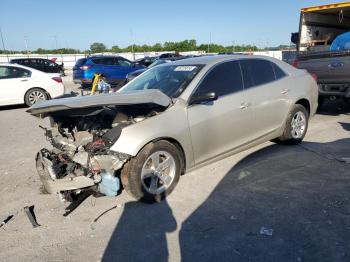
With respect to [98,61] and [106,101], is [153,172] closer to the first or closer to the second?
[106,101]

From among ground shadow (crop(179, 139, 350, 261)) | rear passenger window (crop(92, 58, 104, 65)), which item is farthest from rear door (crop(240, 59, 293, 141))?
rear passenger window (crop(92, 58, 104, 65))

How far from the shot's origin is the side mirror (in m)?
4.32

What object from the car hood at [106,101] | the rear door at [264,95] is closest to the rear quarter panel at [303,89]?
the rear door at [264,95]

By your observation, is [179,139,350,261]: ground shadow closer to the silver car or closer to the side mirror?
the silver car

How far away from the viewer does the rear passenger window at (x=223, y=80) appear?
15.2ft

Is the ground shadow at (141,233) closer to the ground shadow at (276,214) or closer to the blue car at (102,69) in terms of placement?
the ground shadow at (276,214)

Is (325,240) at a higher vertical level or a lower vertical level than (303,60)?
lower

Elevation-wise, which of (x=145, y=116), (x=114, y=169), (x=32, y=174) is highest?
(x=145, y=116)

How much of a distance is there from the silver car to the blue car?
12.1 metres

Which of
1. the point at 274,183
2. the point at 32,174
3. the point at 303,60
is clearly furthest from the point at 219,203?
the point at 303,60

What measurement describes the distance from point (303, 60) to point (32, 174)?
6.79 metres

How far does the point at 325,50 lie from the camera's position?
31.5 ft

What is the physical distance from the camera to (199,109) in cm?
443

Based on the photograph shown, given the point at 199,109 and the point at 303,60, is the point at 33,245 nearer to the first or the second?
the point at 199,109
